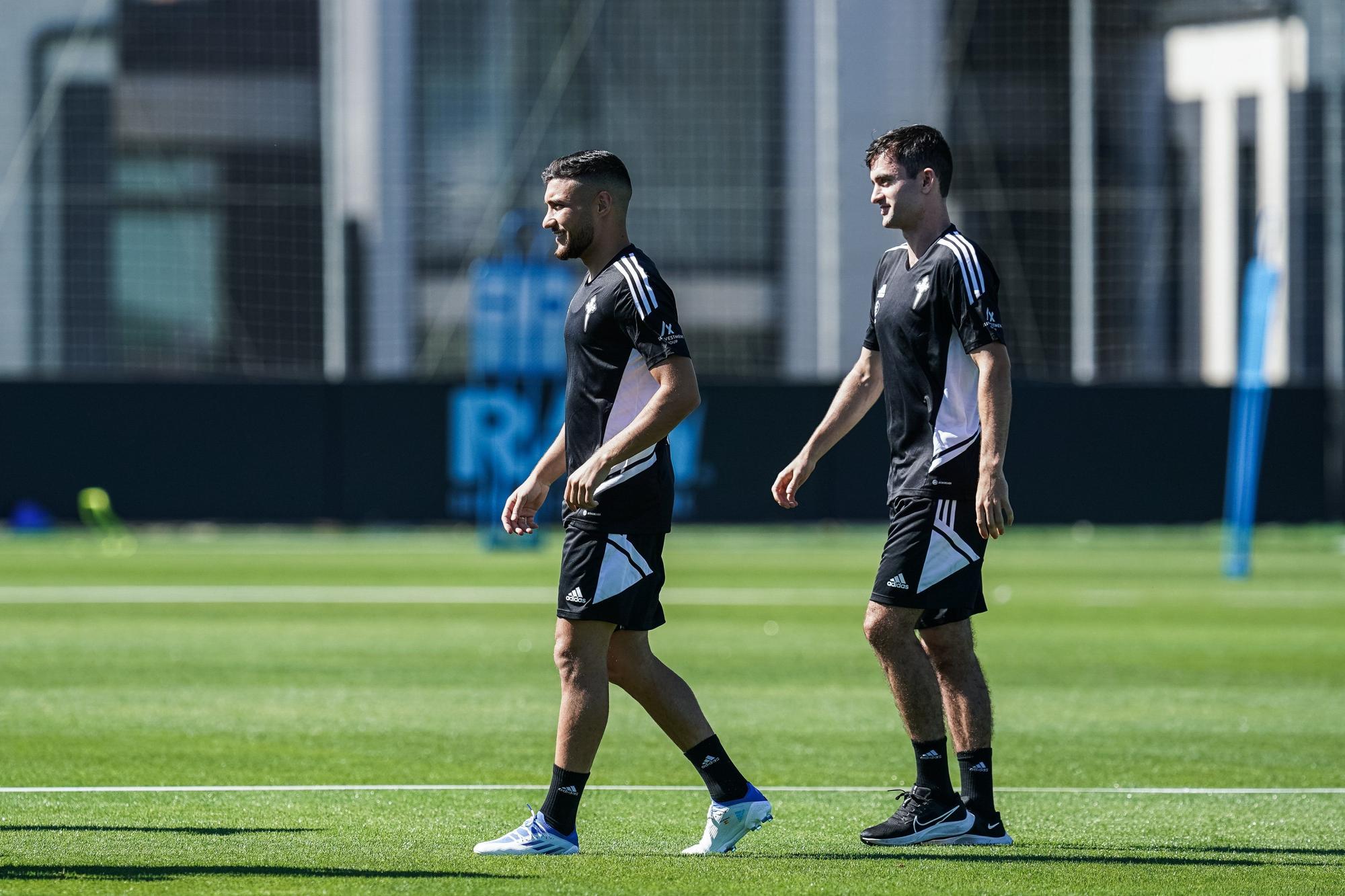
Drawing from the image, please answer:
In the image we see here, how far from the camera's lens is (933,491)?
6.11 m

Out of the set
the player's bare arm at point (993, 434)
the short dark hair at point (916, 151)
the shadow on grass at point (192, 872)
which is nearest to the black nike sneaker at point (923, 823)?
the player's bare arm at point (993, 434)

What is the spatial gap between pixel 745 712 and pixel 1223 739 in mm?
2269

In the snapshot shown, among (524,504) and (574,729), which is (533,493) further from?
(574,729)

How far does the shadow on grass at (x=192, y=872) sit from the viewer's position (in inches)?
209

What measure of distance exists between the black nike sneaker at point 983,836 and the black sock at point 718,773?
652 mm

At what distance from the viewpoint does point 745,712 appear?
9.77 m

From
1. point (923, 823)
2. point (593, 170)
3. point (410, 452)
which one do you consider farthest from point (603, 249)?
point (410, 452)

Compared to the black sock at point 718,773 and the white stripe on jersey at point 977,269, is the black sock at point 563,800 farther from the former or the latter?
the white stripe on jersey at point 977,269

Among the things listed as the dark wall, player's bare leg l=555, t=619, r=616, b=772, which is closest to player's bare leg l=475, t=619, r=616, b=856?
player's bare leg l=555, t=619, r=616, b=772

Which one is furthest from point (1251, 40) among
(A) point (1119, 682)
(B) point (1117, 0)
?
(A) point (1119, 682)

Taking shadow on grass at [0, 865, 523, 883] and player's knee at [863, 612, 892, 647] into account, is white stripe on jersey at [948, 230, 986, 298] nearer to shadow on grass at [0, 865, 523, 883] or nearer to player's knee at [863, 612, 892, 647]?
player's knee at [863, 612, 892, 647]

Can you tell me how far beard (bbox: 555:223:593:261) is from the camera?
5.84 m

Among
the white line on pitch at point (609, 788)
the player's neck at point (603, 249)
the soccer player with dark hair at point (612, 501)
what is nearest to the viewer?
the soccer player with dark hair at point (612, 501)

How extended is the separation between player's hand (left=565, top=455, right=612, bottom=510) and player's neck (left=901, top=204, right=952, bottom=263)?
130cm
